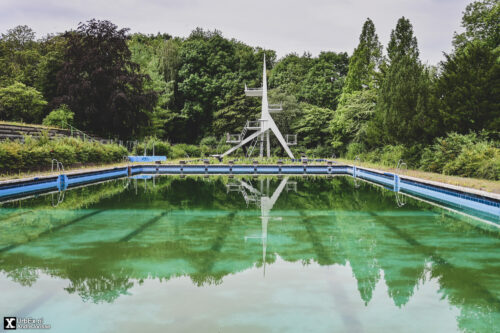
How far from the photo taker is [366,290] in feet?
12.3

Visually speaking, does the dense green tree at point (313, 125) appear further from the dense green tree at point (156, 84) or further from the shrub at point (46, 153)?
the shrub at point (46, 153)

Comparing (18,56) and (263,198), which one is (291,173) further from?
(18,56)

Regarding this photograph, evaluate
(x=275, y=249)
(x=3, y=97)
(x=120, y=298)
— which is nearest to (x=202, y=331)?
(x=120, y=298)

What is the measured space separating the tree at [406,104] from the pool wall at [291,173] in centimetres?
253

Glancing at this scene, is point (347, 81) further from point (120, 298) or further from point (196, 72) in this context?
point (120, 298)

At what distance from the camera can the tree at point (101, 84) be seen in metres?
25.0

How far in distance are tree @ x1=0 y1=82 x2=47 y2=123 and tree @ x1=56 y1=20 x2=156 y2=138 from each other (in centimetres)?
160

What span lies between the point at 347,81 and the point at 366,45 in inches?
107

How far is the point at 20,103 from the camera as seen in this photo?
24.5 m

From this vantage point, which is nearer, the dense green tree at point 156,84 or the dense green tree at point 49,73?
the dense green tree at point 49,73

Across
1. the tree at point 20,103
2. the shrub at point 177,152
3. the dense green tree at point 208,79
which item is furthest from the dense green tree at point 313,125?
the tree at point 20,103

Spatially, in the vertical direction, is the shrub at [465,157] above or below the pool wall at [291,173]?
above

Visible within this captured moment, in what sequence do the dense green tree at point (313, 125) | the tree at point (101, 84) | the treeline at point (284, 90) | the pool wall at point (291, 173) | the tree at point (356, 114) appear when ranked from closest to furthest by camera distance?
1. the pool wall at point (291, 173)
2. the treeline at point (284, 90)
3. the tree at point (356, 114)
4. the tree at point (101, 84)
5. the dense green tree at point (313, 125)

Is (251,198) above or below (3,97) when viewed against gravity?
below
